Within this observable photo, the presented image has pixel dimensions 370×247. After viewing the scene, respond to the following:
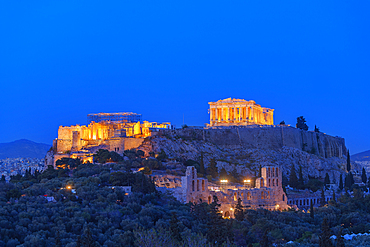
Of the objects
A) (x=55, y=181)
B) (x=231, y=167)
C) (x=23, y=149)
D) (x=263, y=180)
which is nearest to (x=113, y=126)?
(x=231, y=167)

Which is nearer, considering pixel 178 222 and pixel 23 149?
pixel 178 222

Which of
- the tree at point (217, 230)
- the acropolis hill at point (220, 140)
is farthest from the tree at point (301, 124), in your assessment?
the tree at point (217, 230)

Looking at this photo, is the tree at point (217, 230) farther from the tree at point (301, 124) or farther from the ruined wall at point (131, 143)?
the tree at point (301, 124)

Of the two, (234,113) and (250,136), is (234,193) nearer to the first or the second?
(250,136)

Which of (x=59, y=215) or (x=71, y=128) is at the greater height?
(x=71, y=128)

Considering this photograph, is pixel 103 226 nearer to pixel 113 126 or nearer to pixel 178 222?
pixel 178 222

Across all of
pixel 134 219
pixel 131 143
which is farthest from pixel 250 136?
pixel 134 219
